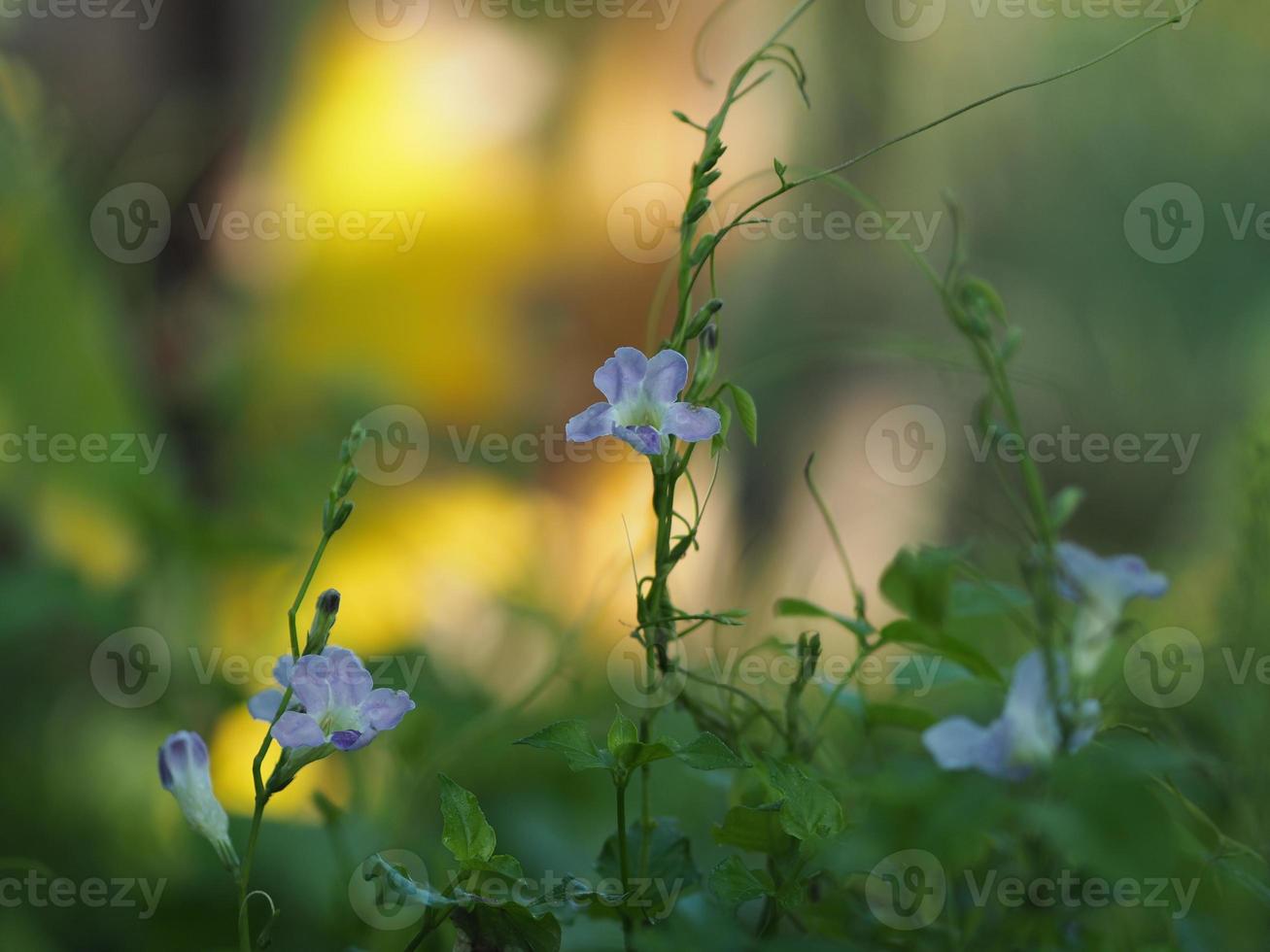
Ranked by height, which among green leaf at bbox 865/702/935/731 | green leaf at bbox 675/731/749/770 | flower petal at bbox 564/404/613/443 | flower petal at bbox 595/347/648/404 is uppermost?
flower petal at bbox 595/347/648/404

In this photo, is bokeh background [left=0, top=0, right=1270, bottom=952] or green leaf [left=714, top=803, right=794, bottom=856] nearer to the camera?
green leaf [left=714, top=803, right=794, bottom=856]

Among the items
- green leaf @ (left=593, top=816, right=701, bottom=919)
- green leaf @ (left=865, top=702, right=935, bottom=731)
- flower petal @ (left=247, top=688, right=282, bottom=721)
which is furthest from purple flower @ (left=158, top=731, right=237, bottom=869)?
green leaf @ (left=865, top=702, right=935, bottom=731)

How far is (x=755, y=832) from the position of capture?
0.41 m

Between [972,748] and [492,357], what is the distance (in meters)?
1.65

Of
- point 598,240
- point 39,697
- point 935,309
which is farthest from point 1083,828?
point 935,309

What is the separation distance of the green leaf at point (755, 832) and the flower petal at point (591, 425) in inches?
5.4

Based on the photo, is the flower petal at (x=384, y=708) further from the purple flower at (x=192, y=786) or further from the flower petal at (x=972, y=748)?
the flower petal at (x=972, y=748)

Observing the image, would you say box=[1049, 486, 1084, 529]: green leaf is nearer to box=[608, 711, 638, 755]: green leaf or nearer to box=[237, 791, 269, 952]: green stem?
box=[608, 711, 638, 755]: green leaf

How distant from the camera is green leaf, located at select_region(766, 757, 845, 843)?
0.37 meters

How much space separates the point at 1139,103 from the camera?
2471 mm

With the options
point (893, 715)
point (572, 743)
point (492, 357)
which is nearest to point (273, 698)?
point (572, 743)

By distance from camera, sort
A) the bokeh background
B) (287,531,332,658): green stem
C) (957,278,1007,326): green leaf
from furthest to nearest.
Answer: the bokeh background < (957,278,1007,326): green leaf < (287,531,332,658): green stem

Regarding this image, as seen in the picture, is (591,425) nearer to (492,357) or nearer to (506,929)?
(506,929)

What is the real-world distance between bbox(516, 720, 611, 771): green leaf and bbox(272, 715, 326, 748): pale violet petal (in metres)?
0.07
